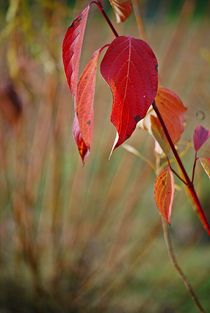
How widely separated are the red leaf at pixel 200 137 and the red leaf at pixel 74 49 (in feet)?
0.45

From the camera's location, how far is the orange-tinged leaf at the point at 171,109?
0.60 m

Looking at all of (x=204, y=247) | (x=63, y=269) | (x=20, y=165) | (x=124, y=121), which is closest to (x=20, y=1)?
(x=20, y=165)

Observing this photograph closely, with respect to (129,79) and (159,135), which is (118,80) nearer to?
(129,79)

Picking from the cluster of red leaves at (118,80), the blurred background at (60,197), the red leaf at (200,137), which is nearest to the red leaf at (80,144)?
the cluster of red leaves at (118,80)

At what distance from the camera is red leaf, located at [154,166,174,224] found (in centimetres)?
55

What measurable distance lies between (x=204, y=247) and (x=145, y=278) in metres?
0.46

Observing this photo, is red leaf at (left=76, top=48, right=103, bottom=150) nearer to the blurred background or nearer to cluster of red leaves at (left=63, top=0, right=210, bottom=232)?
cluster of red leaves at (left=63, top=0, right=210, bottom=232)

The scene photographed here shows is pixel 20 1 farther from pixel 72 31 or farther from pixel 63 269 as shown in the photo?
pixel 63 269

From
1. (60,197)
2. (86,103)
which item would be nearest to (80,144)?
(86,103)

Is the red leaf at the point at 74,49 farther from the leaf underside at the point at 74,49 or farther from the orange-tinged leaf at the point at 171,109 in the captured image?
the orange-tinged leaf at the point at 171,109

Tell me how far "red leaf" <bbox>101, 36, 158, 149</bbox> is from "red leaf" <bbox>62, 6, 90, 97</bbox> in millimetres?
23

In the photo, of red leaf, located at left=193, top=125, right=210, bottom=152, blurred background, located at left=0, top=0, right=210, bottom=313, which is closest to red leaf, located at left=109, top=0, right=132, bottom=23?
red leaf, located at left=193, top=125, right=210, bottom=152

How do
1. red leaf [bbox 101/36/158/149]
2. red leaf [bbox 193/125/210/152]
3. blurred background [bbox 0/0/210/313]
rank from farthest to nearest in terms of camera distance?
blurred background [bbox 0/0/210/313], red leaf [bbox 193/125/210/152], red leaf [bbox 101/36/158/149]

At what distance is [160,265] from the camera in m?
2.68
